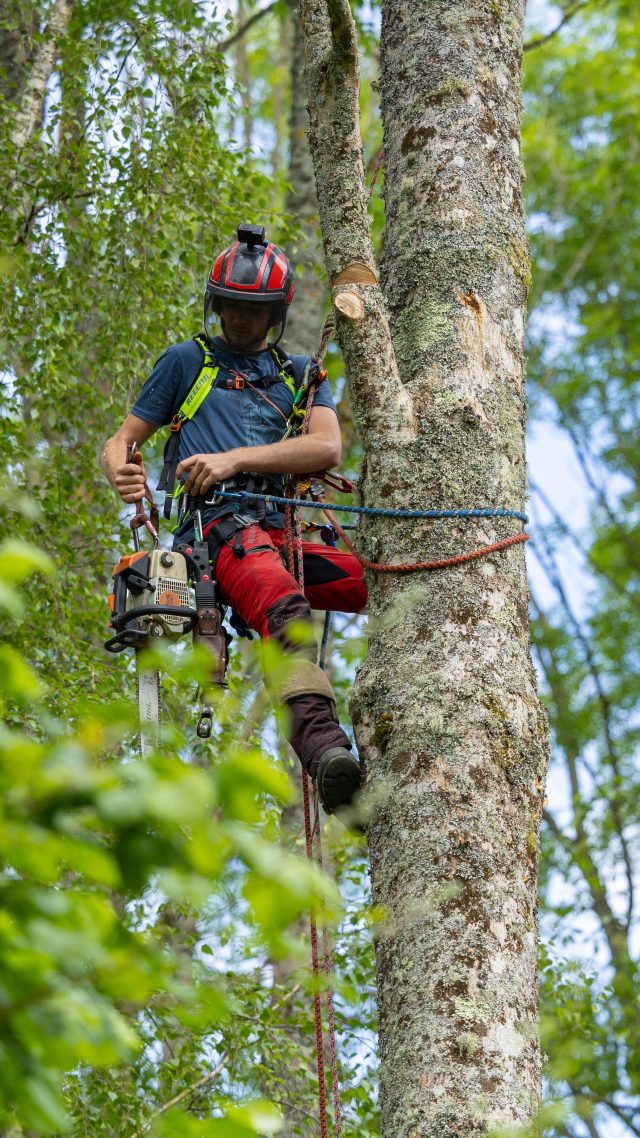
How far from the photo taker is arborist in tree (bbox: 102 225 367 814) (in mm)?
3703

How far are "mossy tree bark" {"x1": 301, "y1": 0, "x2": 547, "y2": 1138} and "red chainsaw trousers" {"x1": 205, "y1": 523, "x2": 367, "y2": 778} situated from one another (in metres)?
0.43

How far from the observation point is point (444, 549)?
3014 millimetres

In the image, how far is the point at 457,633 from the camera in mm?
2904

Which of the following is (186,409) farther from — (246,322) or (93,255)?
(93,255)

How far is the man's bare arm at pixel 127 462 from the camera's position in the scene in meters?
4.02

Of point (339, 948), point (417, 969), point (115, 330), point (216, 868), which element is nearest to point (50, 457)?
point (115, 330)

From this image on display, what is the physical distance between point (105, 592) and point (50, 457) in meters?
0.76

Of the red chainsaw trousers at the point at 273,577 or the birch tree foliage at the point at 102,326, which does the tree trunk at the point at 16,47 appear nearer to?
the birch tree foliage at the point at 102,326

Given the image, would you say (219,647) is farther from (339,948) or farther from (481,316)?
(339,948)

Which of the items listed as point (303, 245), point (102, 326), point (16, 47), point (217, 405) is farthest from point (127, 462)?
point (16, 47)

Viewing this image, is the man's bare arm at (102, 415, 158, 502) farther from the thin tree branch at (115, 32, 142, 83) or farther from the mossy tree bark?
the thin tree branch at (115, 32, 142, 83)

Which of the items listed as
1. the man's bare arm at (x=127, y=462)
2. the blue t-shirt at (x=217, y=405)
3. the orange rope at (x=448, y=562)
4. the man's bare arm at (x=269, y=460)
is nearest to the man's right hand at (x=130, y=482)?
the man's bare arm at (x=127, y=462)

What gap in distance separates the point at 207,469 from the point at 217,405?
0.41 metres

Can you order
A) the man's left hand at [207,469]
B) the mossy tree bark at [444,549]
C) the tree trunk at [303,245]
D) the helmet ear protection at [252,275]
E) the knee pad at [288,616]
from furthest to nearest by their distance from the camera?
the tree trunk at [303,245] < the helmet ear protection at [252,275] < the man's left hand at [207,469] < the knee pad at [288,616] < the mossy tree bark at [444,549]
